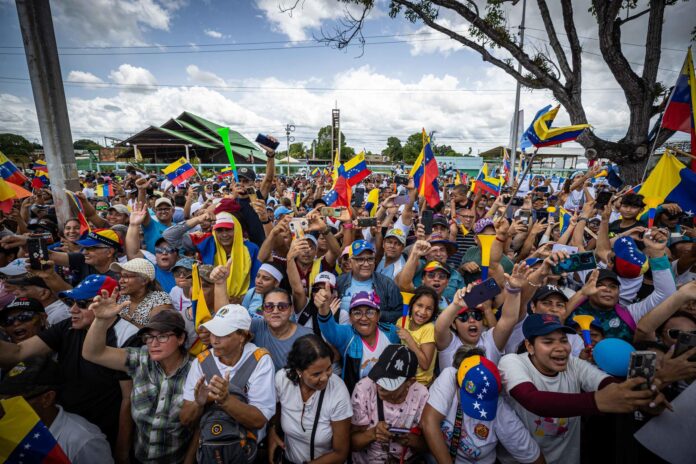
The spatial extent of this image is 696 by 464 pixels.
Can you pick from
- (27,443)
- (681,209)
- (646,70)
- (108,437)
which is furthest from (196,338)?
(646,70)

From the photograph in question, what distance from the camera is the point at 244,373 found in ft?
7.17

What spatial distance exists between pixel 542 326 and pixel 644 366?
27.5 inches

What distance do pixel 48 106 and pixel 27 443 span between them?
5.12m

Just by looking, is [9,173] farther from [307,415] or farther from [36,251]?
[307,415]

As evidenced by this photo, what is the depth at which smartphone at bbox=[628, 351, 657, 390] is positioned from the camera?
1.31 meters

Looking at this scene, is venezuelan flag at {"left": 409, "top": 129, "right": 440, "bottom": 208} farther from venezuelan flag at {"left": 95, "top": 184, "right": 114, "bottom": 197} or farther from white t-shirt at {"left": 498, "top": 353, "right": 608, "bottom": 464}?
venezuelan flag at {"left": 95, "top": 184, "right": 114, "bottom": 197}

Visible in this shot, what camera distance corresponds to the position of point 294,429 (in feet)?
7.12

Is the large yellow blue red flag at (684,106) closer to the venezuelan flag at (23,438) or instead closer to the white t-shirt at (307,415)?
the white t-shirt at (307,415)

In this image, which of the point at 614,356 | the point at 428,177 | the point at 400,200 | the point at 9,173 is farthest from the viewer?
the point at 428,177

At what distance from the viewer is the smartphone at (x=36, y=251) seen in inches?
119

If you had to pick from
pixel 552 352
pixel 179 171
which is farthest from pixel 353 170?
pixel 179 171

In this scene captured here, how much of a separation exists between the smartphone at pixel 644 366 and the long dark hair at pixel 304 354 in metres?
1.65

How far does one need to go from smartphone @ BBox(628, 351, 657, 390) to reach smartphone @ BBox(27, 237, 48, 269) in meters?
4.69

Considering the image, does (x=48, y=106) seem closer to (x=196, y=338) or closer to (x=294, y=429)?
(x=196, y=338)
